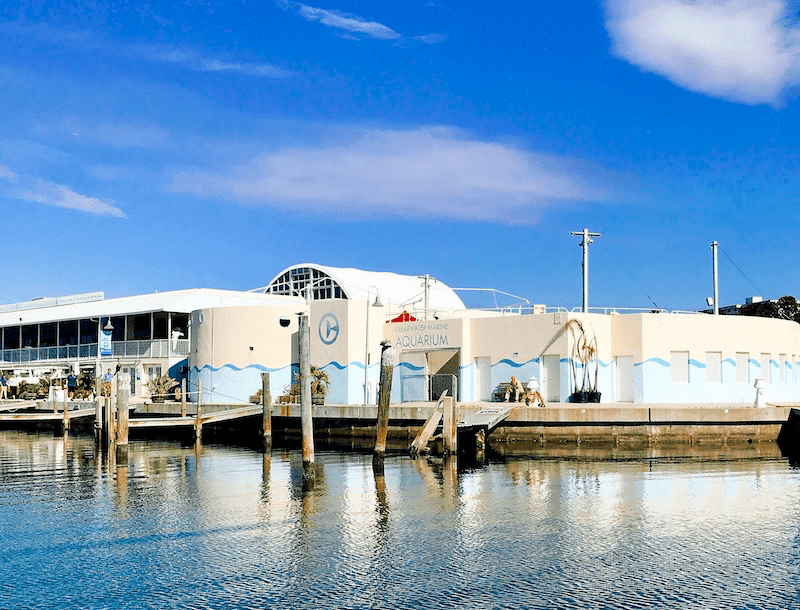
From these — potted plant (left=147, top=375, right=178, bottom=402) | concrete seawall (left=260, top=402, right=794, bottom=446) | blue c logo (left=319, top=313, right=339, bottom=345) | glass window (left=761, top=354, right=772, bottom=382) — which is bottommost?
concrete seawall (left=260, top=402, right=794, bottom=446)

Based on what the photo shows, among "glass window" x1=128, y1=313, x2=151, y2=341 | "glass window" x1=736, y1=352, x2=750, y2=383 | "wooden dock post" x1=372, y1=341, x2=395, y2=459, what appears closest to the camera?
"wooden dock post" x1=372, y1=341, x2=395, y2=459

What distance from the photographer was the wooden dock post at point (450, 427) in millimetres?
28594

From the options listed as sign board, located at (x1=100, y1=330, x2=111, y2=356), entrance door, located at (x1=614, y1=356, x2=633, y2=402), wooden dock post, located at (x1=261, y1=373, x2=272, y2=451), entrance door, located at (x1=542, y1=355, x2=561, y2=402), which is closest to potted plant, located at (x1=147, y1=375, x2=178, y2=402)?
sign board, located at (x1=100, y1=330, x2=111, y2=356)

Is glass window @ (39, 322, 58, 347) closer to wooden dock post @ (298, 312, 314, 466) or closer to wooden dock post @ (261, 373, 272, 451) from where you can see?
wooden dock post @ (261, 373, 272, 451)

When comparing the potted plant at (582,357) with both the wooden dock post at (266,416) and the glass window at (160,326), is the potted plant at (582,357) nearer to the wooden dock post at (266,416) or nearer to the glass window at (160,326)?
the wooden dock post at (266,416)

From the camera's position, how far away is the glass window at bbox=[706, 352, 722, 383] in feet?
119

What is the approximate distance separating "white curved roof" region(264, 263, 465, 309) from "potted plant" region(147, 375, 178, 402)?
16.0m

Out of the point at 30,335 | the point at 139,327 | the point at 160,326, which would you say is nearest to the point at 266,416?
the point at 160,326

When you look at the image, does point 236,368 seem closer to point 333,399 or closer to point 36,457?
point 333,399

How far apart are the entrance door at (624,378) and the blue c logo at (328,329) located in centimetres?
1203

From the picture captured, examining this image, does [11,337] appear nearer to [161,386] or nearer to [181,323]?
[181,323]

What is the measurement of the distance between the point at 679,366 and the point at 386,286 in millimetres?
28924

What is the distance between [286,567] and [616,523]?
23.4 ft

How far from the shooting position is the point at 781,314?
213ft
